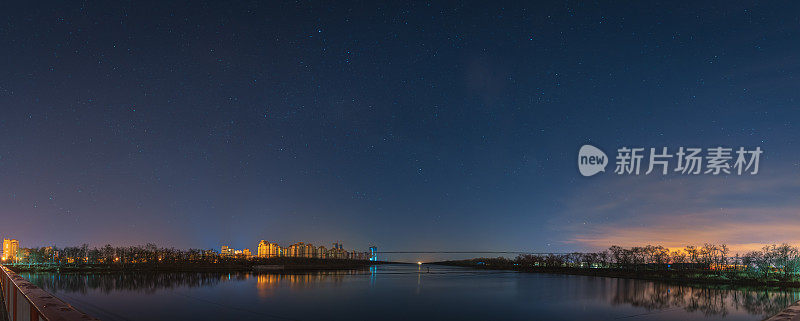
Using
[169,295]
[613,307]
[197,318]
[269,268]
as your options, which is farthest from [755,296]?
[269,268]

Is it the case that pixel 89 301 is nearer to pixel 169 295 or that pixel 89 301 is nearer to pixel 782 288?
pixel 169 295

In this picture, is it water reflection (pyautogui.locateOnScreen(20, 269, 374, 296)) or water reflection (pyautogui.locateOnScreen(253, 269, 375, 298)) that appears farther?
water reflection (pyautogui.locateOnScreen(253, 269, 375, 298))

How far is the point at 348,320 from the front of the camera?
28250 mm

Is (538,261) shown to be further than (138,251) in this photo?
Yes

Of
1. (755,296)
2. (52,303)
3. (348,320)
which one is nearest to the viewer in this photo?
(52,303)

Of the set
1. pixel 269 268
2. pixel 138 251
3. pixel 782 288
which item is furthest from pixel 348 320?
pixel 138 251

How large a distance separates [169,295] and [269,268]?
8756 cm

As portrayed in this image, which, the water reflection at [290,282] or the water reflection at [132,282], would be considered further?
the water reflection at [290,282]

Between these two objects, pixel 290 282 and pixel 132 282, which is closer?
pixel 132 282

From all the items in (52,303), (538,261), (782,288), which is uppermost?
(52,303)

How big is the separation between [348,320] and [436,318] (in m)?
5.28

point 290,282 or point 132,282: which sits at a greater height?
point 132,282

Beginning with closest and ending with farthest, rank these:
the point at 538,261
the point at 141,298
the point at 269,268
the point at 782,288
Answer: the point at 141,298 → the point at 782,288 → the point at 269,268 → the point at 538,261

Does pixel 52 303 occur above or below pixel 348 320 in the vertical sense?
above
